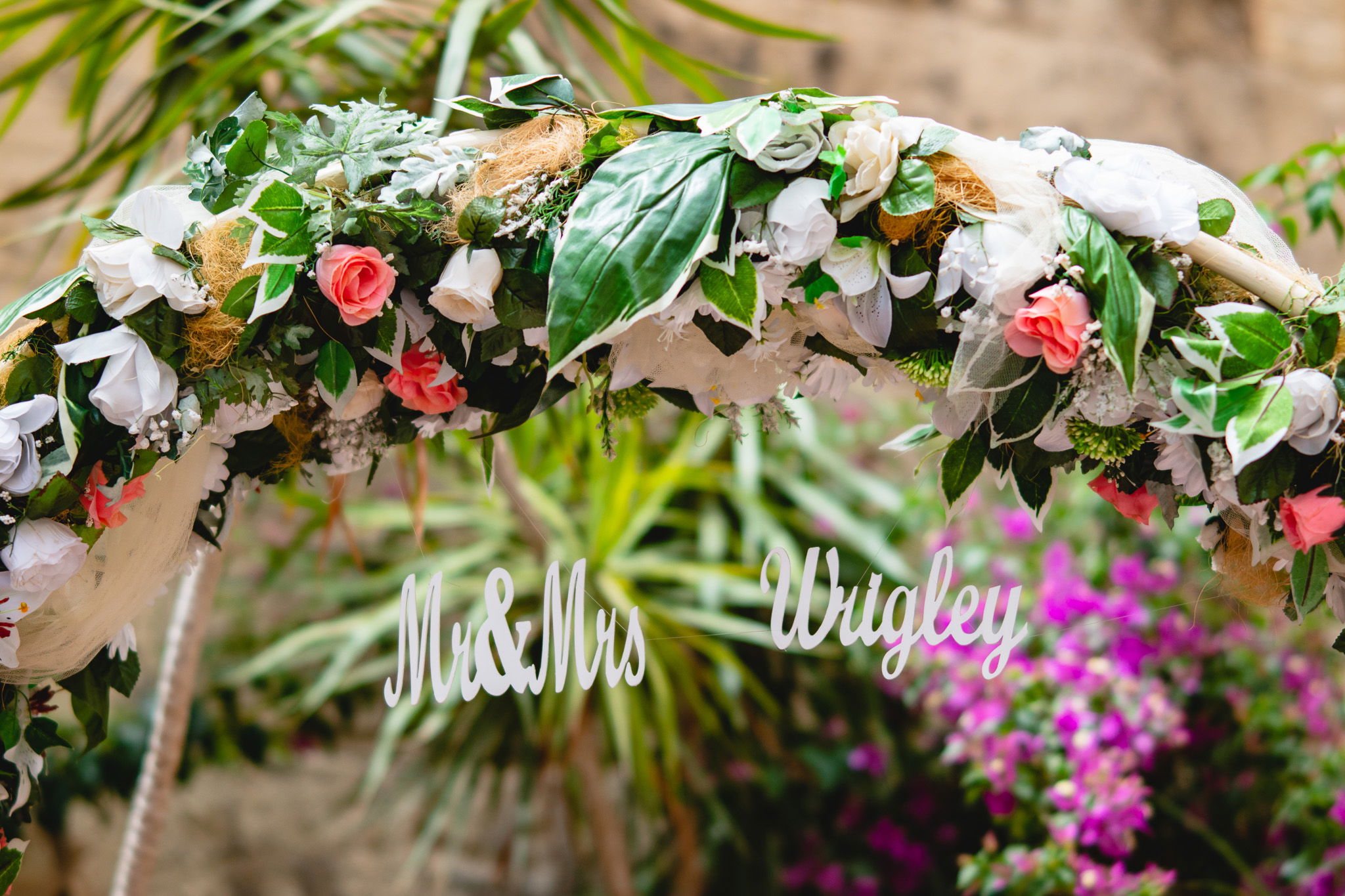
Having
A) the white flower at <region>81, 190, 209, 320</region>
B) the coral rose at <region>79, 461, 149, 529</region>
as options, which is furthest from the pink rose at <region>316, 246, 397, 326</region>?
the coral rose at <region>79, 461, 149, 529</region>

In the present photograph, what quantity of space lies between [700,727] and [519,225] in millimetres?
1916

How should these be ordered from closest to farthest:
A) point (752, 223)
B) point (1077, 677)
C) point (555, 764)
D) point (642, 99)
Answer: point (752, 223) → point (642, 99) → point (1077, 677) → point (555, 764)

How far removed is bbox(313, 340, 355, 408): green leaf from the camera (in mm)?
788

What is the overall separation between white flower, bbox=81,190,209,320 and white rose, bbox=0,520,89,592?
0.18 meters

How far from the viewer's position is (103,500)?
31.4 inches

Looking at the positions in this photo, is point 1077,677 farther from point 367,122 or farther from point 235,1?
point 235,1

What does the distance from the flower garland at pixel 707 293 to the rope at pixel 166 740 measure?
67 centimetres

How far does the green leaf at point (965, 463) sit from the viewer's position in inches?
32.2

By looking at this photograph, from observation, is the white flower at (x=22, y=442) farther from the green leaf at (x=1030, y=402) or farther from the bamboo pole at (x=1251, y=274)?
the bamboo pole at (x=1251, y=274)

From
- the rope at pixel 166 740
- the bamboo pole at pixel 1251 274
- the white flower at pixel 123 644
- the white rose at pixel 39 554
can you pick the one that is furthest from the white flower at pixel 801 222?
the rope at pixel 166 740

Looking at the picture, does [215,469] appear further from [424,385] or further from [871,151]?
[871,151]

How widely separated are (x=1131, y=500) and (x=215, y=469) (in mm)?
827

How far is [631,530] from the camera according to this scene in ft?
7.67

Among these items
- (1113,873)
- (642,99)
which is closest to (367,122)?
(642,99)
